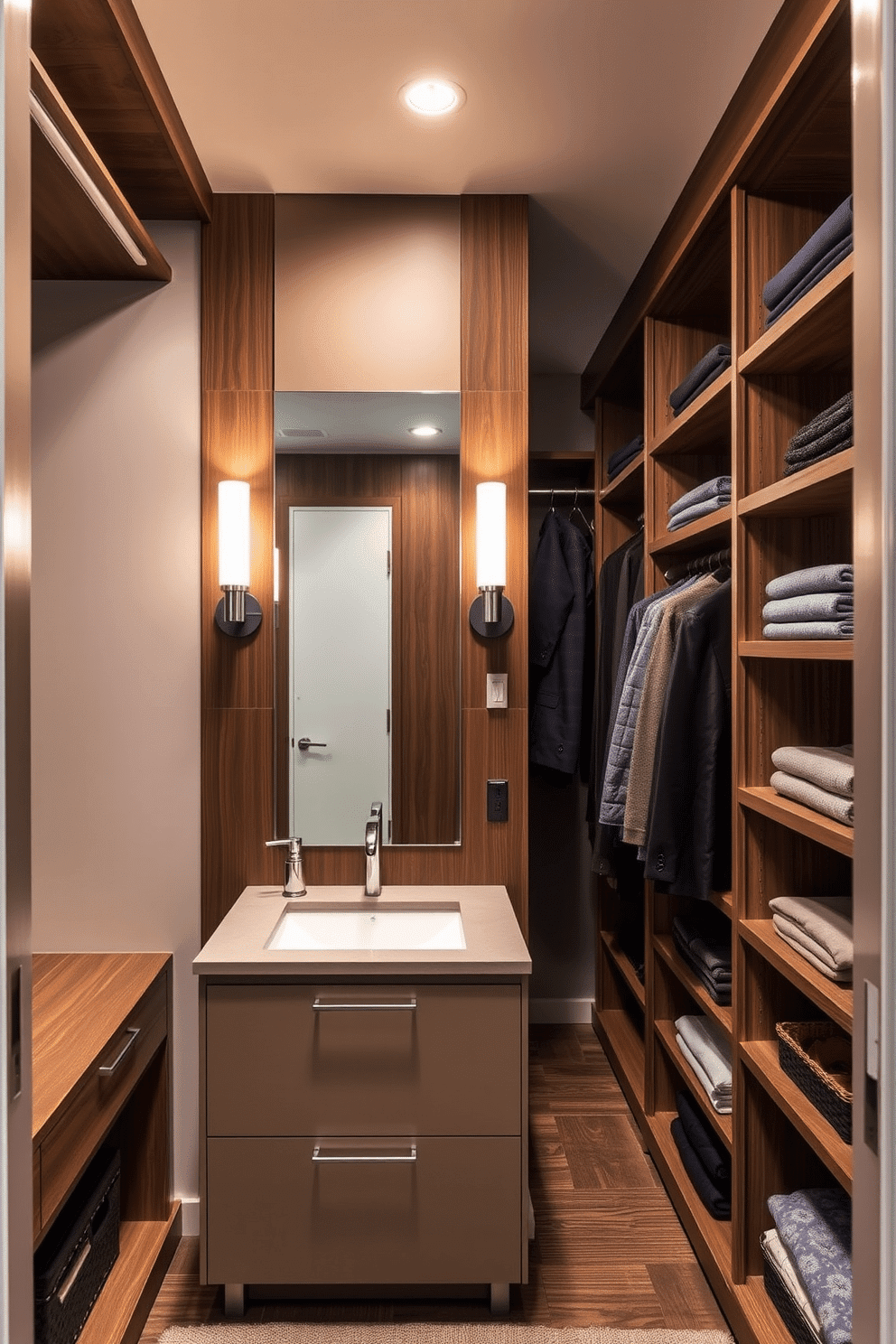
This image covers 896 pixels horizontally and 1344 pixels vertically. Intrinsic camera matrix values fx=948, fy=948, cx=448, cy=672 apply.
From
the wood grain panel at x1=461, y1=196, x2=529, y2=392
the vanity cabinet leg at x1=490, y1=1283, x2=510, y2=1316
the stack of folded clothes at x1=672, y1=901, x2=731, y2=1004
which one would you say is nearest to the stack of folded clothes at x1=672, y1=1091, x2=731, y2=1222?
the stack of folded clothes at x1=672, y1=901, x2=731, y2=1004

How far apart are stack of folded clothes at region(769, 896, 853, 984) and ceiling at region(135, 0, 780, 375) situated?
1586 millimetres

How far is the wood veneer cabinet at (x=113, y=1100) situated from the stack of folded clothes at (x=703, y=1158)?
124 centimetres

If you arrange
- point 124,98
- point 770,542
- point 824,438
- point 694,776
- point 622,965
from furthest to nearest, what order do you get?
point 622,965 < point 694,776 < point 770,542 < point 124,98 < point 824,438

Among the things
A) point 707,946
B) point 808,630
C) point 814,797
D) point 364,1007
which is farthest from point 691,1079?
point 808,630

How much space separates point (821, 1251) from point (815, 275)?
1656mm

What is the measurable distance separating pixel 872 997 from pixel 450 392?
1.92 metres

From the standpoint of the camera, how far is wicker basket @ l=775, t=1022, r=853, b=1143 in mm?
1538

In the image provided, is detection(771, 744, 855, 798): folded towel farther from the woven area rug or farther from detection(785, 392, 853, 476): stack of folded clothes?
the woven area rug

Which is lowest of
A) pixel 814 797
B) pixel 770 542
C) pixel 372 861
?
pixel 372 861

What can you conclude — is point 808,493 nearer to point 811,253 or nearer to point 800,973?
point 811,253

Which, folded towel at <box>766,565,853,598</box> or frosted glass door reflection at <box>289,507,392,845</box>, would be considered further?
frosted glass door reflection at <box>289,507,392,845</box>

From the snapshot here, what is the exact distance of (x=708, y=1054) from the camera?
229 centimetres

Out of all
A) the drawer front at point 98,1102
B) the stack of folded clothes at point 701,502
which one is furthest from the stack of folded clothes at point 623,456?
the drawer front at point 98,1102

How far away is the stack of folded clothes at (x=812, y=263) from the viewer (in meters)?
1.49
